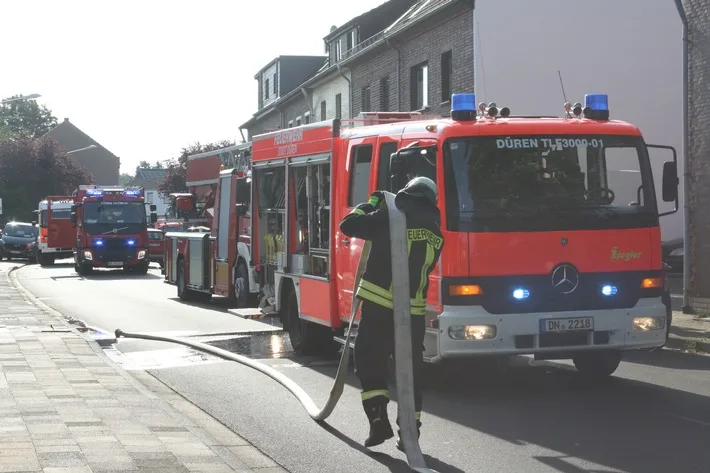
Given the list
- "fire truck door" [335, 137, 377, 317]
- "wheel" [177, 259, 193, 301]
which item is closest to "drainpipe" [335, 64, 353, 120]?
"wheel" [177, 259, 193, 301]

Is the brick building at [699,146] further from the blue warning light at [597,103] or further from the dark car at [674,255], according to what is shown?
the blue warning light at [597,103]

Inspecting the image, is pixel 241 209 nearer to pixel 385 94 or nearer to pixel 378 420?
pixel 378 420

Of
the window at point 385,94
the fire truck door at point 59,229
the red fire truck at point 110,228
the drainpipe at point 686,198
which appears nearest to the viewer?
the drainpipe at point 686,198

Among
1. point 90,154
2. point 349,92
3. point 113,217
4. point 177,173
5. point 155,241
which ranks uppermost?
point 90,154

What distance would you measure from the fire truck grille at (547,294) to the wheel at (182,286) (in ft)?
47.1

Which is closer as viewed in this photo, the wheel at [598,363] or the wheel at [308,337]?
the wheel at [598,363]

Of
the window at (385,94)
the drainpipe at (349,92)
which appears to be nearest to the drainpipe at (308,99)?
the drainpipe at (349,92)

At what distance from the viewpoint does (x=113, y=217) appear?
37.5 m

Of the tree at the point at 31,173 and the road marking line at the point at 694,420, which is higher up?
the tree at the point at 31,173

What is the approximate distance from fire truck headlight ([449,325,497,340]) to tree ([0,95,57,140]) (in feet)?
457

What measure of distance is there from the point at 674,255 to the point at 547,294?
15.8m

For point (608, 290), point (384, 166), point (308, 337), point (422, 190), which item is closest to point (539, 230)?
point (608, 290)

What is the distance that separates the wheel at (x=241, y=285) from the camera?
1878cm

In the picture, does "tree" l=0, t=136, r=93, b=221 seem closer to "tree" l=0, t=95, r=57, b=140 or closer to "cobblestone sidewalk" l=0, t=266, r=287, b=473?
"tree" l=0, t=95, r=57, b=140
